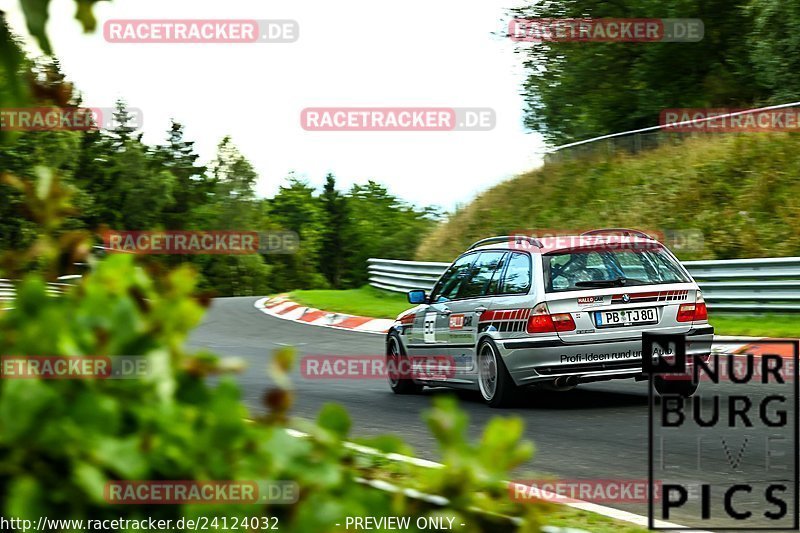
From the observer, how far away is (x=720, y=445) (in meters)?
8.23

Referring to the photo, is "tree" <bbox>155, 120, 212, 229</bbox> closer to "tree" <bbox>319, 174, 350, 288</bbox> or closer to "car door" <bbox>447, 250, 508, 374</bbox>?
"tree" <bbox>319, 174, 350, 288</bbox>

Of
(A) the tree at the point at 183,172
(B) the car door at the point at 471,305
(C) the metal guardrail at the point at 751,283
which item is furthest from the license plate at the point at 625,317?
(A) the tree at the point at 183,172

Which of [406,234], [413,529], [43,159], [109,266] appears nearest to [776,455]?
[413,529]

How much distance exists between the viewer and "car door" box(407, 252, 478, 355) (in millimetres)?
11820

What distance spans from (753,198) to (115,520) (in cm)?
2378

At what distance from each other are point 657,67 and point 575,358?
24930 millimetres

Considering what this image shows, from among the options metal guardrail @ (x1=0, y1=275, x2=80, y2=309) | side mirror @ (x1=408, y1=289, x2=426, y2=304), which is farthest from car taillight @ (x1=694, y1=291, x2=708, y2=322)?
metal guardrail @ (x1=0, y1=275, x2=80, y2=309)

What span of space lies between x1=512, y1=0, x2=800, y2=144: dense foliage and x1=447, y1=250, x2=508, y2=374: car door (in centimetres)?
1969

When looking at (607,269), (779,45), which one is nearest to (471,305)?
(607,269)

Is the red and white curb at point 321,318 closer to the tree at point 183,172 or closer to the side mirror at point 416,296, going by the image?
the side mirror at point 416,296

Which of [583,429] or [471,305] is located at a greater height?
[471,305]

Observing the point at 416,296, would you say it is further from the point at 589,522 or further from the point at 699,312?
the point at 589,522

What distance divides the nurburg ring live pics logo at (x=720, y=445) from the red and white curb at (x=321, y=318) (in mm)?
8776

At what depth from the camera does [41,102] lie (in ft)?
8.13
